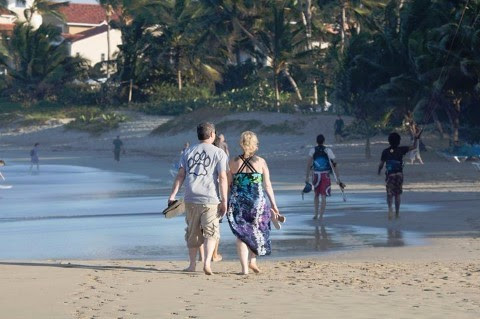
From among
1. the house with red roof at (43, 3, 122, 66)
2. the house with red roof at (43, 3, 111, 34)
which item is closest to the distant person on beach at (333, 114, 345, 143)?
the house with red roof at (43, 3, 122, 66)

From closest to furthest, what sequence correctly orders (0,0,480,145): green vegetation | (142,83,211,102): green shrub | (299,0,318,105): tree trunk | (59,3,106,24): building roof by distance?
(0,0,480,145): green vegetation → (299,0,318,105): tree trunk → (142,83,211,102): green shrub → (59,3,106,24): building roof

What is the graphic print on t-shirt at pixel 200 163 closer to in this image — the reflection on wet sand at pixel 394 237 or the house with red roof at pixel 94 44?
the reflection on wet sand at pixel 394 237

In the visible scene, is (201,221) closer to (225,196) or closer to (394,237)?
(225,196)


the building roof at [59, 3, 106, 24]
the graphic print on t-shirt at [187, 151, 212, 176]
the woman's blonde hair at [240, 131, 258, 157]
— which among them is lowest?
the graphic print on t-shirt at [187, 151, 212, 176]

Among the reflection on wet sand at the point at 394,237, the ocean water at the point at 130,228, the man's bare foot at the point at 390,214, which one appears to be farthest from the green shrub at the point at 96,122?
the reflection on wet sand at the point at 394,237

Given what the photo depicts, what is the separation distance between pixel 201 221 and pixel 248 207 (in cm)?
48

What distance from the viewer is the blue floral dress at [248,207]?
10680 millimetres

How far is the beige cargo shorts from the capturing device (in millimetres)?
10539

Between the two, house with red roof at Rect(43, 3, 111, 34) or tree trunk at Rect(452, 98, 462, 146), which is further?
house with red roof at Rect(43, 3, 111, 34)

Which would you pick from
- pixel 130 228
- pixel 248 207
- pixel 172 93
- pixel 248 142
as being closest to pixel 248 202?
pixel 248 207

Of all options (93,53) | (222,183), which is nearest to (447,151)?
(222,183)

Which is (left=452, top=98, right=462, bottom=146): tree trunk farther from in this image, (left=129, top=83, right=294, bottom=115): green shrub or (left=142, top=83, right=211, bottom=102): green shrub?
(left=142, top=83, right=211, bottom=102): green shrub

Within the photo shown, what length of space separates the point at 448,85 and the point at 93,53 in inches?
2262

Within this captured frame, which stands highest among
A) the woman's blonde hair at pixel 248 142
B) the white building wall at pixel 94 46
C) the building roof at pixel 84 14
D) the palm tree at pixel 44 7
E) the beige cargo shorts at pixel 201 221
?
the building roof at pixel 84 14
